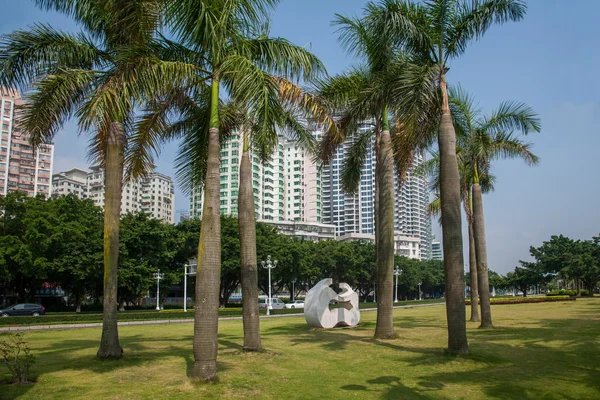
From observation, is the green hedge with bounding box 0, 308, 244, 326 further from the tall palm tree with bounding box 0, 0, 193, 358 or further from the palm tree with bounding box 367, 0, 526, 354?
the palm tree with bounding box 367, 0, 526, 354

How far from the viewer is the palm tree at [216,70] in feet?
32.1

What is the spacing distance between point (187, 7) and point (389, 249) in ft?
34.0

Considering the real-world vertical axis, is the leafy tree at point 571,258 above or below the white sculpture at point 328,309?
above

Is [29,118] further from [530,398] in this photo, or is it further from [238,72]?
[530,398]

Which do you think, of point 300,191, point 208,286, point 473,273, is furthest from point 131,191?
point 208,286

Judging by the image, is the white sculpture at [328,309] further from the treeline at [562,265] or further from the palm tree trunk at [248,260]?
the treeline at [562,265]

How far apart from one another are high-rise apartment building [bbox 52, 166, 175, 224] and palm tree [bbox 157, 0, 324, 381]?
134m

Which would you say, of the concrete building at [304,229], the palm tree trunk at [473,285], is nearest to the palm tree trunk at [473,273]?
the palm tree trunk at [473,285]

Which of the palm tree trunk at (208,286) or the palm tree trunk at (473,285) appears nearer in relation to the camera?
the palm tree trunk at (208,286)

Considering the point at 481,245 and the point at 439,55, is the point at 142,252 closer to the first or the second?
the point at 481,245

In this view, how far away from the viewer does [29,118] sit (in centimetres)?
1165

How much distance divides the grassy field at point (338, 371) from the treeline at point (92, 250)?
27.8 m

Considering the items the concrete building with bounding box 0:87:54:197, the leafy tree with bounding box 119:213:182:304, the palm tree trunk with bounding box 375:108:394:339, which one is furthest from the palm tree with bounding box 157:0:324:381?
the concrete building with bounding box 0:87:54:197

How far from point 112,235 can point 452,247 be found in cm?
864
